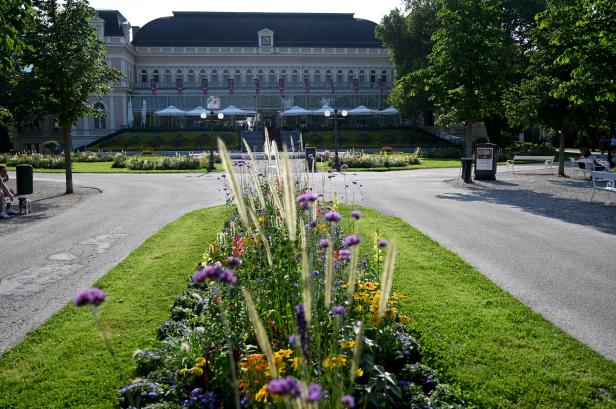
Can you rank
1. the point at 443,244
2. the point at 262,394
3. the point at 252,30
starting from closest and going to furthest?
the point at 262,394
the point at 443,244
the point at 252,30

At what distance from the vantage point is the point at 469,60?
23094 millimetres

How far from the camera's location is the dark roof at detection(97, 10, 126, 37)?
236 feet

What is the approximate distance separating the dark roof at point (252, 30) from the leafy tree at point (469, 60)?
5969 centimetres

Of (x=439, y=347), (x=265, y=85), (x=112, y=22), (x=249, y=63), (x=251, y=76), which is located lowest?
(x=439, y=347)

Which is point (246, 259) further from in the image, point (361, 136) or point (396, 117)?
point (396, 117)

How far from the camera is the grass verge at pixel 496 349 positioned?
473 centimetres

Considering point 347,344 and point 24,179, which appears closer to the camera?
point 347,344

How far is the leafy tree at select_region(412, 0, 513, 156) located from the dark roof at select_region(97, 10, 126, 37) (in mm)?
57936

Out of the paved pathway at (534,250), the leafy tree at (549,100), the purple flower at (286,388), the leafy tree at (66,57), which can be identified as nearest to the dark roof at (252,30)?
the leafy tree at (549,100)

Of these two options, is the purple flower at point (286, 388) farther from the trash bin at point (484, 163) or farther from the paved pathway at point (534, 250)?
the trash bin at point (484, 163)

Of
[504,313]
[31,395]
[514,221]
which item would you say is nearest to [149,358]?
[31,395]

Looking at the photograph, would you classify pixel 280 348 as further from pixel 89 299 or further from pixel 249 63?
pixel 249 63

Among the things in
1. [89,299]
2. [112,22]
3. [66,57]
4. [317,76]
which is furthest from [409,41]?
[89,299]

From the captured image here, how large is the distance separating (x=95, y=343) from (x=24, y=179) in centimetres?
1538
